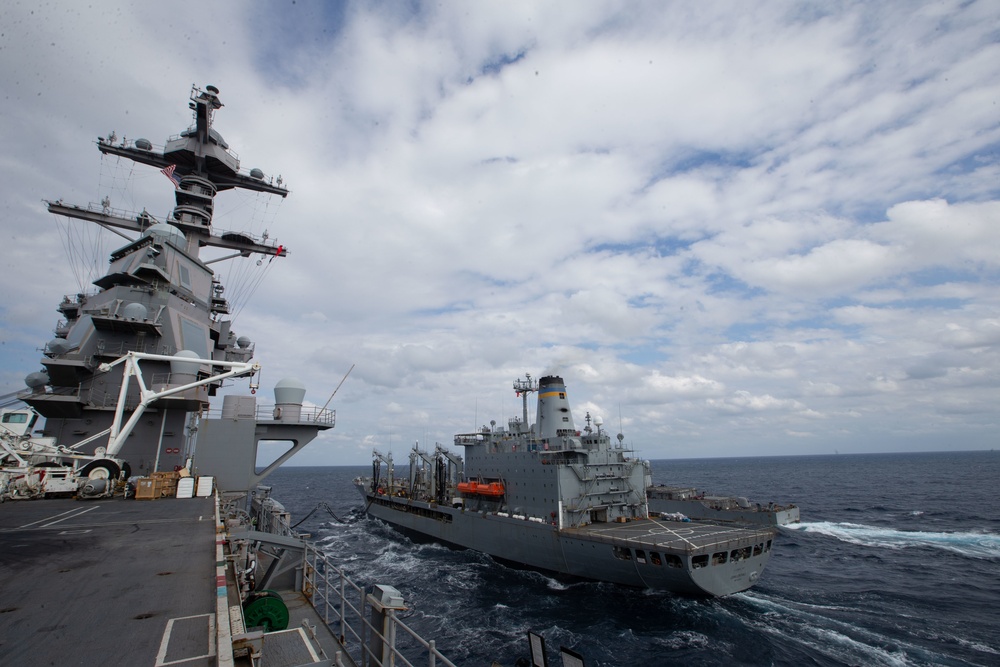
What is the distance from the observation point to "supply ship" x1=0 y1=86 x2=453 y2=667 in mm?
6184

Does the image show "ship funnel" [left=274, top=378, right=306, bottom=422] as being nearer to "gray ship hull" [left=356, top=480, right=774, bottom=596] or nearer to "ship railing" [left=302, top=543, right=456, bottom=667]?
"ship railing" [left=302, top=543, right=456, bottom=667]

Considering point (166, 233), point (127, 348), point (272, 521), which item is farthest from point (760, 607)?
point (166, 233)

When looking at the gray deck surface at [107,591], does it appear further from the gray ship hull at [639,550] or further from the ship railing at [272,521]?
the gray ship hull at [639,550]

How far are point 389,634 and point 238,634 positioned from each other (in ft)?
6.13

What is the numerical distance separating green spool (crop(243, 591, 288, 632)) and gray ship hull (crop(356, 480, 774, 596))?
53.5 feet

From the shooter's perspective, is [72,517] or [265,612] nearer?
[265,612]

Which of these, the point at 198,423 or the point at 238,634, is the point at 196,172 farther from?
the point at 238,634

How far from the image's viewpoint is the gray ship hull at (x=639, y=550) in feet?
66.0

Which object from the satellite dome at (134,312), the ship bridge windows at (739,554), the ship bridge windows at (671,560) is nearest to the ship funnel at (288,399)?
the satellite dome at (134,312)

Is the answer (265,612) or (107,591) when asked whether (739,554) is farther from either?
(107,591)

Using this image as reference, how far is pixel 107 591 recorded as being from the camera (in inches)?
287

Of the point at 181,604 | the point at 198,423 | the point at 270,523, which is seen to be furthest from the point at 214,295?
the point at 181,604

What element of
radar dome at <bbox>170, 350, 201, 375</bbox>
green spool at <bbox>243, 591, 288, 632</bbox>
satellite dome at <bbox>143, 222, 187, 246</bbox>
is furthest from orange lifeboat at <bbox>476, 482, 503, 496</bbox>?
satellite dome at <bbox>143, 222, 187, 246</bbox>

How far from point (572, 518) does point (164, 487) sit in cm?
1975
